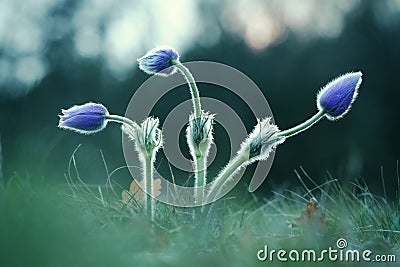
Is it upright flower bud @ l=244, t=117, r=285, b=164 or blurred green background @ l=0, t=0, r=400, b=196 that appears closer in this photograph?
upright flower bud @ l=244, t=117, r=285, b=164

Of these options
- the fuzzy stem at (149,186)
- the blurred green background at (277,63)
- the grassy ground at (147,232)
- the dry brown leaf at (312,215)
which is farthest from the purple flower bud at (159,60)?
the blurred green background at (277,63)

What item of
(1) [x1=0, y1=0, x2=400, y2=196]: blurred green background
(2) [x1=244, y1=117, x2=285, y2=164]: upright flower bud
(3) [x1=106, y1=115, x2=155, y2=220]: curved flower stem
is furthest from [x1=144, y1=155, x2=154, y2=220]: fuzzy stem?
(1) [x1=0, y1=0, x2=400, y2=196]: blurred green background

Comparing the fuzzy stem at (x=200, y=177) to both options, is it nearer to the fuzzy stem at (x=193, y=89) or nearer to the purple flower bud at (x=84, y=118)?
the fuzzy stem at (x=193, y=89)

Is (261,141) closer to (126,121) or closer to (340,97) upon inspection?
(340,97)

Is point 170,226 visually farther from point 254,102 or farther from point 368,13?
point 368,13

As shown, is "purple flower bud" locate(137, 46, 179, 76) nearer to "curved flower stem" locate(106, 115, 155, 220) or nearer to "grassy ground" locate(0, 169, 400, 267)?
"curved flower stem" locate(106, 115, 155, 220)

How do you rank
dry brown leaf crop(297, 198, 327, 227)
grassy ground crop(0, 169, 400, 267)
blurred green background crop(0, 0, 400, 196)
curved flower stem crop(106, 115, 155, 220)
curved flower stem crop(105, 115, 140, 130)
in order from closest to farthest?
grassy ground crop(0, 169, 400, 267)
dry brown leaf crop(297, 198, 327, 227)
curved flower stem crop(106, 115, 155, 220)
curved flower stem crop(105, 115, 140, 130)
blurred green background crop(0, 0, 400, 196)
